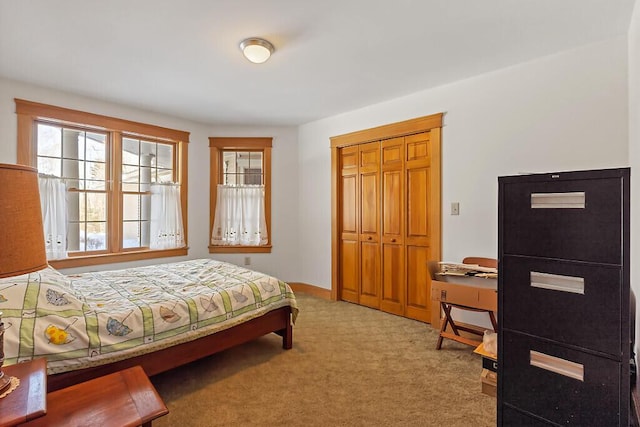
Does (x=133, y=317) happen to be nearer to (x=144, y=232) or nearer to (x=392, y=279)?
(x=144, y=232)

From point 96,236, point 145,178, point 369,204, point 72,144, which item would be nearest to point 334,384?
point 369,204

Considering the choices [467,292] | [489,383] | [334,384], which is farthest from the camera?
[467,292]

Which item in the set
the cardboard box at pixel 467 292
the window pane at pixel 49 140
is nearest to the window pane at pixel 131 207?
the window pane at pixel 49 140

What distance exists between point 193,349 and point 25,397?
1223 millimetres

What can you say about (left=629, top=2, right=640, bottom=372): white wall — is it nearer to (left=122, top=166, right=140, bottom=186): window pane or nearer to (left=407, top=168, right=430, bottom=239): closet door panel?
(left=407, top=168, right=430, bottom=239): closet door panel

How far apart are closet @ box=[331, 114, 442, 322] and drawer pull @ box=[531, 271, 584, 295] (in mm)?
2049

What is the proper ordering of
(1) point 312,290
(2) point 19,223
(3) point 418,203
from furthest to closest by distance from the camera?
(1) point 312,290 < (3) point 418,203 < (2) point 19,223

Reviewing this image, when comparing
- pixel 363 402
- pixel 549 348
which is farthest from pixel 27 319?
pixel 549 348

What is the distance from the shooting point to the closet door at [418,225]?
11.3ft

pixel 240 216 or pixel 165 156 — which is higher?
pixel 165 156

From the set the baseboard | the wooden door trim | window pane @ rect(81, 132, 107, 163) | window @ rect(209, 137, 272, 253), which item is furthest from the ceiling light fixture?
the baseboard

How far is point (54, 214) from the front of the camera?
327 cm

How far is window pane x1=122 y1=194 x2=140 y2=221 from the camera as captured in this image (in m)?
3.97

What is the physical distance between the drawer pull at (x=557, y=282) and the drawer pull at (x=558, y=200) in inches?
10.5
